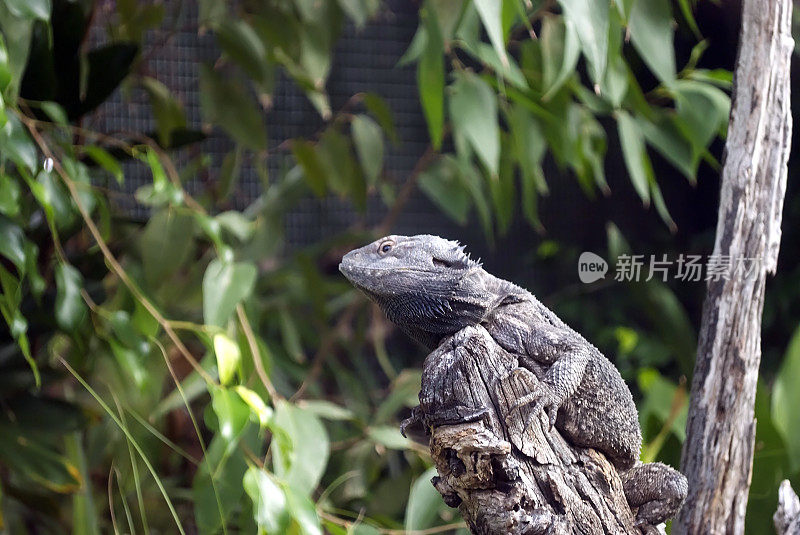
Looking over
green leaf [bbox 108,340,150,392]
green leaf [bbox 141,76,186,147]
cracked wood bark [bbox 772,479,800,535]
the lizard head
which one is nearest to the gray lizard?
the lizard head

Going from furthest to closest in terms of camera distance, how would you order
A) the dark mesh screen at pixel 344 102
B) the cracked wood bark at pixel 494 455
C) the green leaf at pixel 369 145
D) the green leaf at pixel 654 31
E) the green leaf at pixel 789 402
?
the dark mesh screen at pixel 344 102 → the green leaf at pixel 369 145 → the green leaf at pixel 789 402 → the green leaf at pixel 654 31 → the cracked wood bark at pixel 494 455

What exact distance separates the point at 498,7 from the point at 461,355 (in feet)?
1.27

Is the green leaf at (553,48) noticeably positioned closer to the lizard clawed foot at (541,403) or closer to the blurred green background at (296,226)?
the blurred green background at (296,226)

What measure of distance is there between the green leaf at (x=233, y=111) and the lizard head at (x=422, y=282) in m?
0.84

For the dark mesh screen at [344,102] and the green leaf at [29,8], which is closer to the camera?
the green leaf at [29,8]

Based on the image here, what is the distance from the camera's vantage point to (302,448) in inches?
39.6

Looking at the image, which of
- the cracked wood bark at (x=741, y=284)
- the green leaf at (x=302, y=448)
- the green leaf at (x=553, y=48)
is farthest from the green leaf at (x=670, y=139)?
the green leaf at (x=302, y=448)

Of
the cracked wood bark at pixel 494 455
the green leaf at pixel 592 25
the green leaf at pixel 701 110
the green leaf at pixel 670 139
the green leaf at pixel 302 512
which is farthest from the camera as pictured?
the green leaf at pixel 670 139

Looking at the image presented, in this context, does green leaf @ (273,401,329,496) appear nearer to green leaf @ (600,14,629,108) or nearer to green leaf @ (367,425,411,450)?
green leaf @ (367,425,411,450)

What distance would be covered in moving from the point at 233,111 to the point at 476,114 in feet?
1.74

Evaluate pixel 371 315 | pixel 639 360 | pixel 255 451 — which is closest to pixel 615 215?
pixel 639 360

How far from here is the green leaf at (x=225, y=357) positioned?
86cm

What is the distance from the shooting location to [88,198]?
1.06m

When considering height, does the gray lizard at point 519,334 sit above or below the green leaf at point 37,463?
above
